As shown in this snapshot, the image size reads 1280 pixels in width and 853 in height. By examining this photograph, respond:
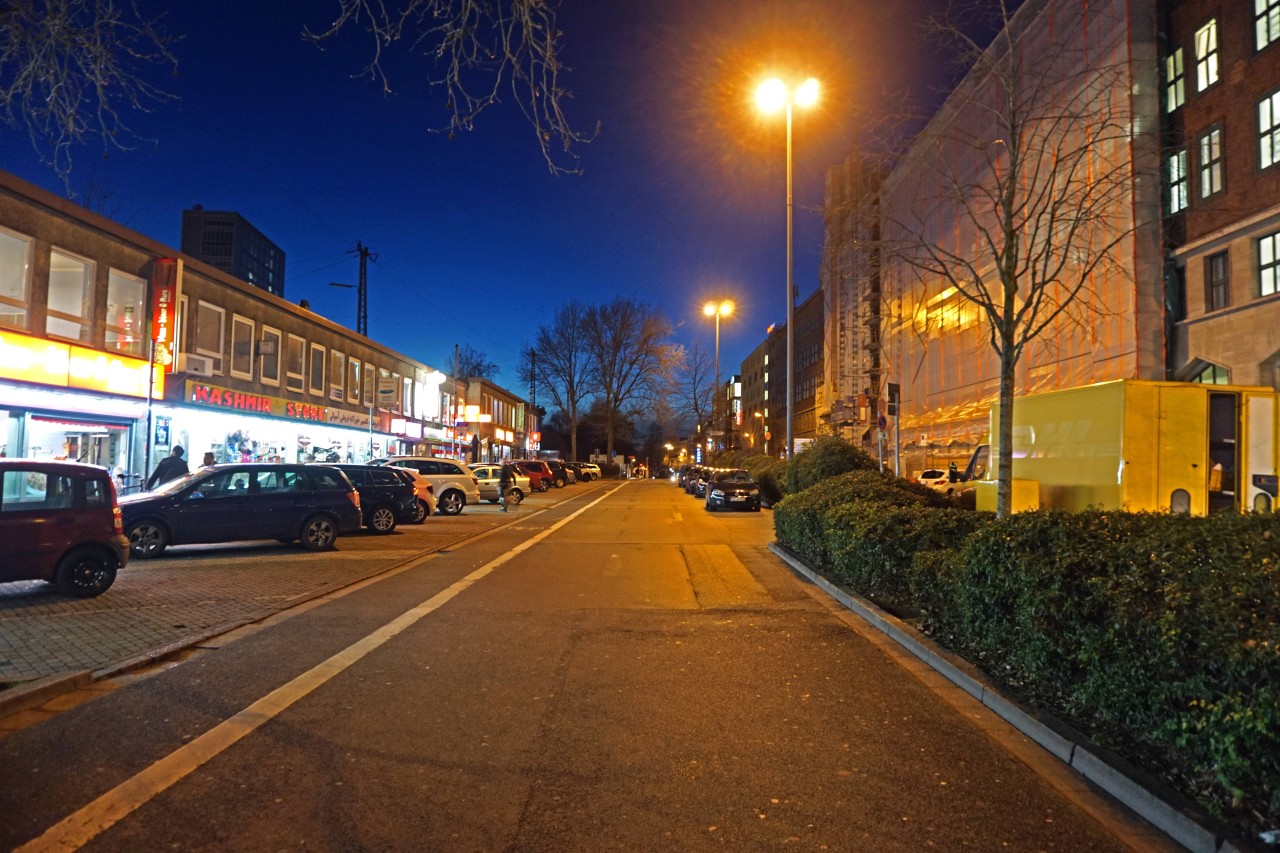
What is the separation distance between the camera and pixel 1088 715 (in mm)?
4996

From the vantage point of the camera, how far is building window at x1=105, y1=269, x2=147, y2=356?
1944cm

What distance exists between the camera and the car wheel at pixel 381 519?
1812 cm

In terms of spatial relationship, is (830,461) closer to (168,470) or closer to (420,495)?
(420,495)

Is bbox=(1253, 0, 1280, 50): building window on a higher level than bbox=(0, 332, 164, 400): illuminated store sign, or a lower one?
higher

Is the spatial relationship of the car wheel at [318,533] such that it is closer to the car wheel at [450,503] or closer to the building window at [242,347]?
the car wheel at [450,503]

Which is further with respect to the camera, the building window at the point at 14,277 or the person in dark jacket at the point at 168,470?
the person in dark jacket at the point at 168,470

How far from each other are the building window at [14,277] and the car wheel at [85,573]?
10.2 meters

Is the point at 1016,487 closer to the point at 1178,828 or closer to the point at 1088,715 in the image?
the point at 1088,715

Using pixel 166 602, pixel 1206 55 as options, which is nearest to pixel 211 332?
pixel 166 602

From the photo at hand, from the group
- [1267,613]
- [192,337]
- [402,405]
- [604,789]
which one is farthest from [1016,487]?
[402,405]

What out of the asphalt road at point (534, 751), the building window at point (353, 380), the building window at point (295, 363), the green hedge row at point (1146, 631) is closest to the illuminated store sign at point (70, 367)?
the building window at point (295, 363)

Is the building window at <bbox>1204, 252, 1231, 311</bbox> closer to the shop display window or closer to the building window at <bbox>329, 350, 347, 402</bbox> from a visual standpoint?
the shop display window

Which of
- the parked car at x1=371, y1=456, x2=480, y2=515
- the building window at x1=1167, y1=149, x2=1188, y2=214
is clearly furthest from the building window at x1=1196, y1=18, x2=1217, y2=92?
the parked car at x1=371, y1=456, x2=480, y2=515

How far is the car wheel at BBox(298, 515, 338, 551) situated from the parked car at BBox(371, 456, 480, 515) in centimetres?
1028
